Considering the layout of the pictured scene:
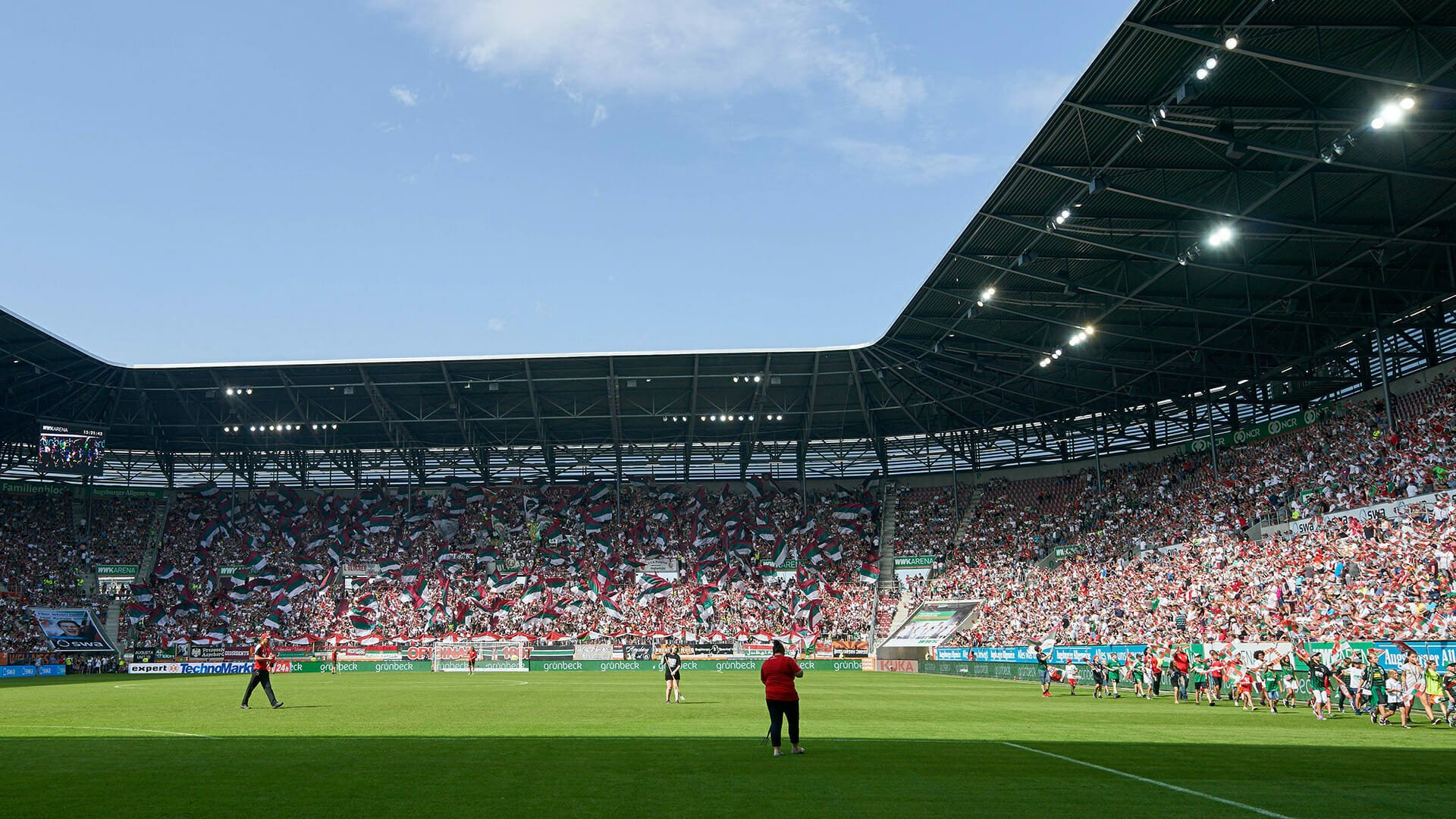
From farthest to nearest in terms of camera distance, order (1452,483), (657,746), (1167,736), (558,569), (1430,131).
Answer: (558,569) → (1452,483) → (1430,131) → (1167,736) → (657,746)

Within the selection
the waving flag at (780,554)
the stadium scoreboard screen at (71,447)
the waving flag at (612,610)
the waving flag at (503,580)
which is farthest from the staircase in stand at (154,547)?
the waving flag at (780,554)

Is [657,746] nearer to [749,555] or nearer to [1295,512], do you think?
[1295,512]

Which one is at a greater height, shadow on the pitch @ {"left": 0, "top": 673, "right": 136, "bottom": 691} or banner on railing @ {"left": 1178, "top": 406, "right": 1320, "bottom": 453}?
banner on railing @ {"left": 1178, "top": 406, "right": 1320, "bottom": 453}

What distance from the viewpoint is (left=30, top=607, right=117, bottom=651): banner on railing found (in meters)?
61.8

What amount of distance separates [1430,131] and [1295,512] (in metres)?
23.2

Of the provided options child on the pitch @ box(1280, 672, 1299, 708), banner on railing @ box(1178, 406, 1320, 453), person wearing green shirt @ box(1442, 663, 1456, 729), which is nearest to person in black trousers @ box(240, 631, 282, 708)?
person wearing green shirt @ box(1442, 663, 1456, 729)

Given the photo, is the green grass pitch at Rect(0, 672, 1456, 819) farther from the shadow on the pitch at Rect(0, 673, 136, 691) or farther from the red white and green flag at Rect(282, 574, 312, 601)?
the red white and green flag at Rect(282, 574, 312, 601)

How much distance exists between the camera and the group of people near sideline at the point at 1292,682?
2302 centimetres

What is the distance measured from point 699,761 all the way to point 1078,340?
36.4 metres

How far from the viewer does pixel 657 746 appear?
55.9 ft

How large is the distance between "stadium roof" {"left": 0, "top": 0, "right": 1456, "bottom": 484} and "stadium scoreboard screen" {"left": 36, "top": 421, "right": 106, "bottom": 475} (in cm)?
122

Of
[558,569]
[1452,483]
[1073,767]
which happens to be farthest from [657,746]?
[558,569]

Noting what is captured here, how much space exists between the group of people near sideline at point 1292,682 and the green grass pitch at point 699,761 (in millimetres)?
1152

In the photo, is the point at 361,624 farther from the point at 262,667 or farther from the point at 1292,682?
the point at 1292,682
